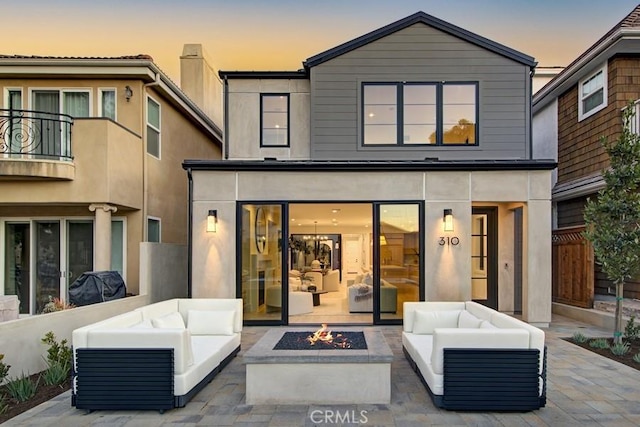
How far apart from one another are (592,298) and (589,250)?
1.05 metres

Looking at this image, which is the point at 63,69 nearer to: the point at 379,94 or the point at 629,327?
the point at 379,94

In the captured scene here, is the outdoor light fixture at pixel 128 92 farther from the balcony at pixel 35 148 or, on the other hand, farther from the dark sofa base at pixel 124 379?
the dark sofa base at pixel 124 379

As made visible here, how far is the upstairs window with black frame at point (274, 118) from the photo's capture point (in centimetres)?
988

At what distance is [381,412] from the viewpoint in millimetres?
4094

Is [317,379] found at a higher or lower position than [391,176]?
lower

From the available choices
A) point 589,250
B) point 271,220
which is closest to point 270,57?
point 271,220

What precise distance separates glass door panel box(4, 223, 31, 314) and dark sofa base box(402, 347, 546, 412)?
9.35 meters

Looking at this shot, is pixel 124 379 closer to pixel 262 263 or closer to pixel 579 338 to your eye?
pixel 262 263

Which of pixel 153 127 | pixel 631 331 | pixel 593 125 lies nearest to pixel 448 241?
pixel 631 331

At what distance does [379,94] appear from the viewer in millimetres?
9477

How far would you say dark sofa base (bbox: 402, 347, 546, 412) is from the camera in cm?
409

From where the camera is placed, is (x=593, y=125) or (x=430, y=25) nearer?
(x=430, y=25)

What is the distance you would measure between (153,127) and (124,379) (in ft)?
24.5

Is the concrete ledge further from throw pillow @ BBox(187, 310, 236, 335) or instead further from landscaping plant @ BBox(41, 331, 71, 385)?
landscaping plant @ BBox(41, 331, 71, 385)
